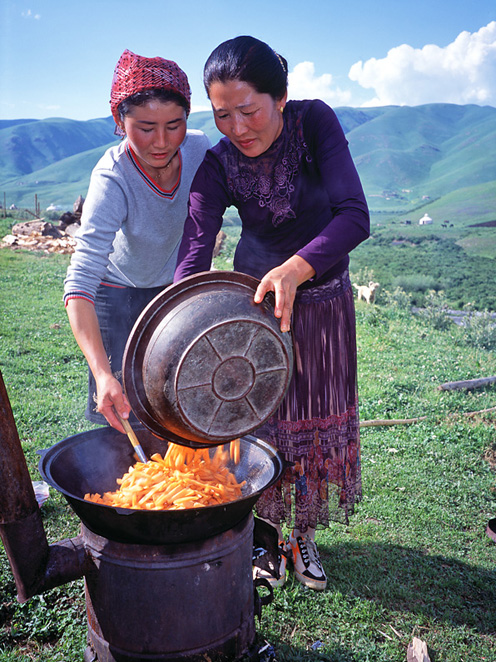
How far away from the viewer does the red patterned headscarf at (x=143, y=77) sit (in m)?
2.46

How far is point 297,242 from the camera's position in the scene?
108 inches

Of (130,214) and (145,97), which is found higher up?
(145,97)

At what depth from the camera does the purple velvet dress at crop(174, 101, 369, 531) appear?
97.3 inches

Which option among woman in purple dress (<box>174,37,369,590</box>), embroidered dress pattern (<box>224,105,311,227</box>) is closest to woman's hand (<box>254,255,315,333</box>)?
woman in purple dress (<box>174,37,369,590</box>)

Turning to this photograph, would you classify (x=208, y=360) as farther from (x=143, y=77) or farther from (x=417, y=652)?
(x=417, y=652)

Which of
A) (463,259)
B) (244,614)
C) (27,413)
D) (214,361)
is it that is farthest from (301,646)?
(463,259)

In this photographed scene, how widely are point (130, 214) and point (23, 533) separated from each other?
5.46 ft

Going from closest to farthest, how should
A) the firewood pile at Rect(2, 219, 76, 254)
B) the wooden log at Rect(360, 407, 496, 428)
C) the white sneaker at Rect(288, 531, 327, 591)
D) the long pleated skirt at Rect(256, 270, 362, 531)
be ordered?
the long pleated skirt at Rect(256, 270, 362, 531), the white sneaker at Rect(288, 531, 327, 591), the wooden log at Rect(360, 407, 496, 428), the firewood pile at Rect(2, 219, 76, 254)

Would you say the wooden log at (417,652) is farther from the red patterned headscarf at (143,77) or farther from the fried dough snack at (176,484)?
the red patterned headscarf at (143,77)

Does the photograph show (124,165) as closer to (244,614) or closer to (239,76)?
(239,76)

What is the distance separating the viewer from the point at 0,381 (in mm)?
1862

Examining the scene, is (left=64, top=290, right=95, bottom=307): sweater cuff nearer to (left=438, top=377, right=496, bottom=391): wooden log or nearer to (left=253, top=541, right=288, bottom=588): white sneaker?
(left=253, top=541, right=288, bottom=588): white sneaker

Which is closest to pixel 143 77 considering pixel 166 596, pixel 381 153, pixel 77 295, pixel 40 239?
pixel 77 295

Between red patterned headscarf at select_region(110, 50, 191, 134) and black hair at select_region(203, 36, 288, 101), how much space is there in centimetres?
26
